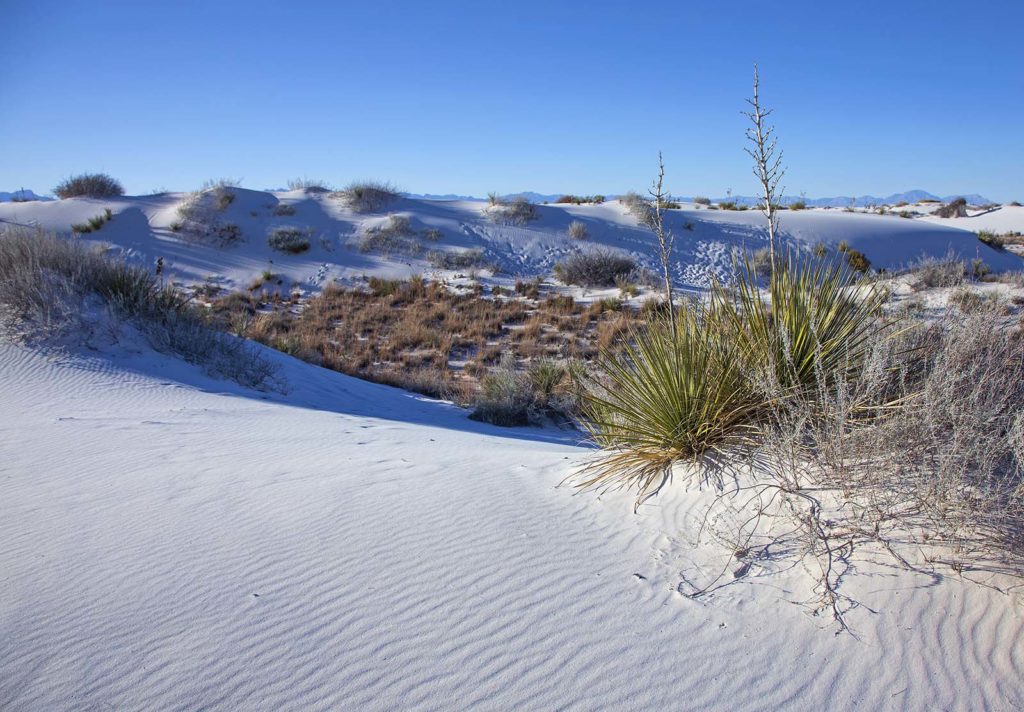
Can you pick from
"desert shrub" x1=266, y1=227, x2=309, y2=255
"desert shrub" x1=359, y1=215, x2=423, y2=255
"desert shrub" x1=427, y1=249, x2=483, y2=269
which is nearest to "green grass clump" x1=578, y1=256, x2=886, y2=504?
"desert shrub" x1=427, y1=249, x2=483, y2=269

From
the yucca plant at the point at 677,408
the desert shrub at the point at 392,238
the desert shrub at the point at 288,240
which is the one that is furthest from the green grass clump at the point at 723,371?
the desert shrub at the point at 288,240

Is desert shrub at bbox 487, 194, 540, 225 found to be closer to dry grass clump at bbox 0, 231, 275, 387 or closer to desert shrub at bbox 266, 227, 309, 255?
desert shrub at bbox 266, 227, 309, 255

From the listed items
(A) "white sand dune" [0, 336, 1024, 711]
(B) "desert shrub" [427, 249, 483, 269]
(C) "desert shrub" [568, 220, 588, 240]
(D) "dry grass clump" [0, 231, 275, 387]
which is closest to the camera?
(A) "white sand dune" [0, 336, 1024, 711]

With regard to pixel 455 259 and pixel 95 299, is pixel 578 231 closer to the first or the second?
pixel 455 259

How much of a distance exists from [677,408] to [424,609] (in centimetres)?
222

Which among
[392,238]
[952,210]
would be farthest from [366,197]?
[952,210]

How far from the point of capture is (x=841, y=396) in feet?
10.9

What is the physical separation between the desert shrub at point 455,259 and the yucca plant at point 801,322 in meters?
22.4

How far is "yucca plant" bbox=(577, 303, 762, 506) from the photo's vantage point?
14.7 feet

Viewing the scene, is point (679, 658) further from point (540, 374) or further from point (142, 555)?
point (540, 374)

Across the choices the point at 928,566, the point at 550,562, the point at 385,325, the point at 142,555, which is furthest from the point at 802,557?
the point at 385,325

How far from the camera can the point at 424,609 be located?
125 inches

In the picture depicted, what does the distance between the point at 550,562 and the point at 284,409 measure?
5914mm

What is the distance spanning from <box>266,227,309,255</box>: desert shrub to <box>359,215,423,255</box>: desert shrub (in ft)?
7.82
